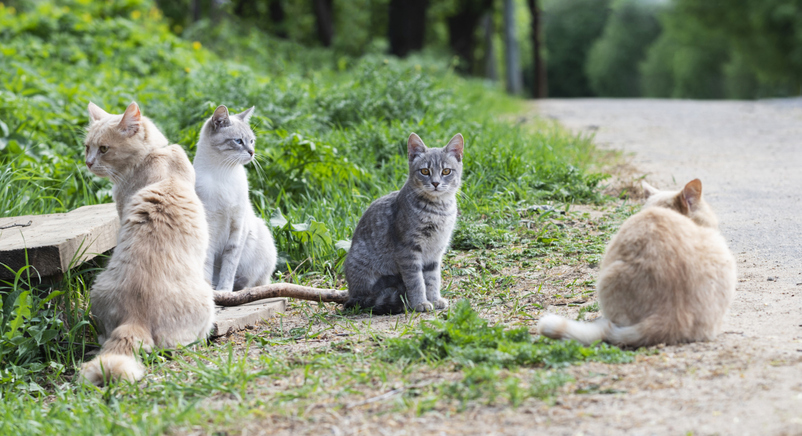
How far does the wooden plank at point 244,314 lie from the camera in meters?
4.04

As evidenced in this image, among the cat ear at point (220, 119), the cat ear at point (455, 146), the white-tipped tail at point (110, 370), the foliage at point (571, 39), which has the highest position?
the foliage at point (571, 39)

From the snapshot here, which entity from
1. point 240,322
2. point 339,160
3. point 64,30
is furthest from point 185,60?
point 240,322

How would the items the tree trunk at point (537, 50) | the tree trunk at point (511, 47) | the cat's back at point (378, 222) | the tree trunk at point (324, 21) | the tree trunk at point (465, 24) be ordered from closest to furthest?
the cat's back at point (378, 222) < the tree trunk at point (511, 47) < the tree trunk at point (324, 21) < the tree trunk at point (537, 50) < the tree trunk at point (465, 24)

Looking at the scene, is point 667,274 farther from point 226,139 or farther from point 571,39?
point 571,39

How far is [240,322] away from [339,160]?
2.42m

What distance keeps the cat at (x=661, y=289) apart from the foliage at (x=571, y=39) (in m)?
52.3

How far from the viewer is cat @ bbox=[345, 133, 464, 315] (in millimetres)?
4137

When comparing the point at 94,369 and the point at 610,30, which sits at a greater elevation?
the point at 610,30

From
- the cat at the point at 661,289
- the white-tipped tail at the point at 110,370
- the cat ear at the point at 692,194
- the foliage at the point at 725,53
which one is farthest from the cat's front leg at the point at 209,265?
the foliage at the point at 725,53

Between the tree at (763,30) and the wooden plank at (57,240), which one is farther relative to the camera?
the tree at (763,30)

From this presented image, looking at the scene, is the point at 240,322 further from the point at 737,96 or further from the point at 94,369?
the point at 737,96

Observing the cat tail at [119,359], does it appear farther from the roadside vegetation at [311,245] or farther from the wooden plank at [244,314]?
the wooden plank at [244,314]

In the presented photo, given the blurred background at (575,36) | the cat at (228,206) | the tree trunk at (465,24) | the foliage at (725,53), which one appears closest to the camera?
the cat at (228,206)

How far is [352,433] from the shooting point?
249 centimetres
